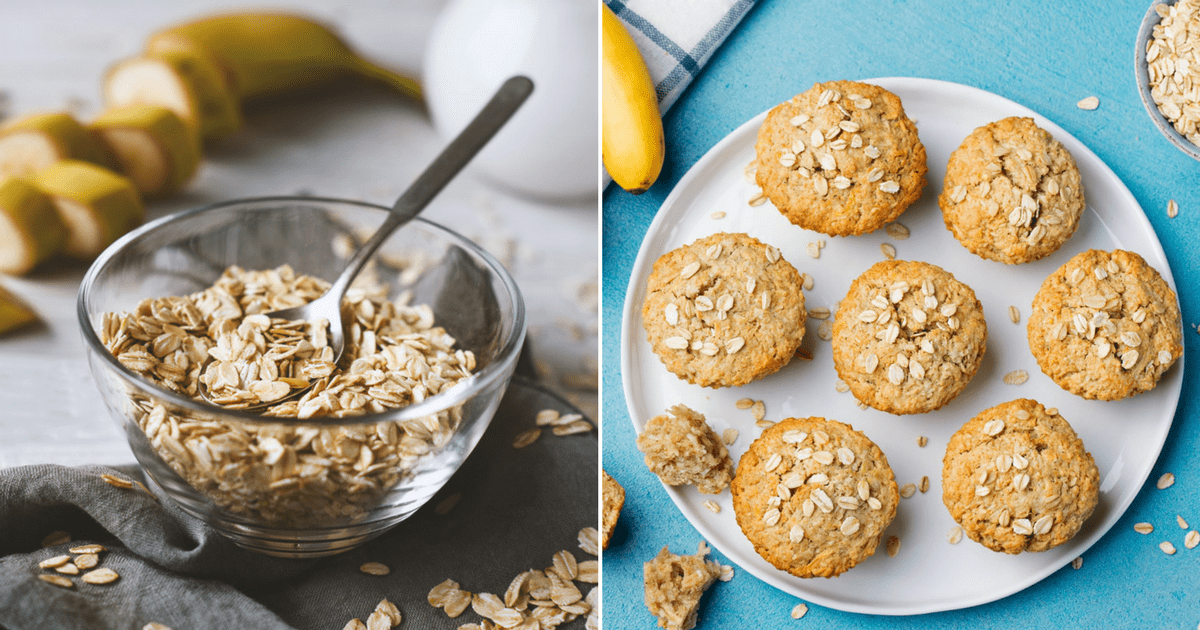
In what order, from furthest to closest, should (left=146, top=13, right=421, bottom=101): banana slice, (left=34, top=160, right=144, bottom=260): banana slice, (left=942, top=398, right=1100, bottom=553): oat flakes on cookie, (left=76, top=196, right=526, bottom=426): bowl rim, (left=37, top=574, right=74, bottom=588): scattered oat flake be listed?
(left=146, top=13, right=421, bottom=101): banana slice, (left=34, top=160, right=144, bottom=260): banana slice, (left=942, top=398, right=1100, bottom=553): oat flakes on cookie, (left=37, top=574, right=74, bottom=588): scattered oat flake, (left=76, top=196, right=526, bottom=426): bowl rim

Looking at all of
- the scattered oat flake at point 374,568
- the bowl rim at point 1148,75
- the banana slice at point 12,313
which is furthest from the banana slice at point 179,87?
the bowl rim at point 1148,75

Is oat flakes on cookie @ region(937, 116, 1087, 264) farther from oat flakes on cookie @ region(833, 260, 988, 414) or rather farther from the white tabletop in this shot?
the white tabletop

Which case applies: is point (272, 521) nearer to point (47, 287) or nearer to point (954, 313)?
point (47, 287)

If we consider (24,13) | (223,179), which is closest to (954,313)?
(223,179)

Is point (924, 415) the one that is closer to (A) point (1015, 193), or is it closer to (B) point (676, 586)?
(A) point (1015, 193)

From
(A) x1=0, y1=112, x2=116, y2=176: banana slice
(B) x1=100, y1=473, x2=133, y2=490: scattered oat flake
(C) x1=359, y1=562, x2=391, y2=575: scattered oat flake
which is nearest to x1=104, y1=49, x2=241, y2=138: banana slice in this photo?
(A) x1=0, y1=112, x2=116, y2=176: banana slice

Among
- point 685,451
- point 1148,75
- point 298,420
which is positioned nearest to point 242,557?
point 298,420
